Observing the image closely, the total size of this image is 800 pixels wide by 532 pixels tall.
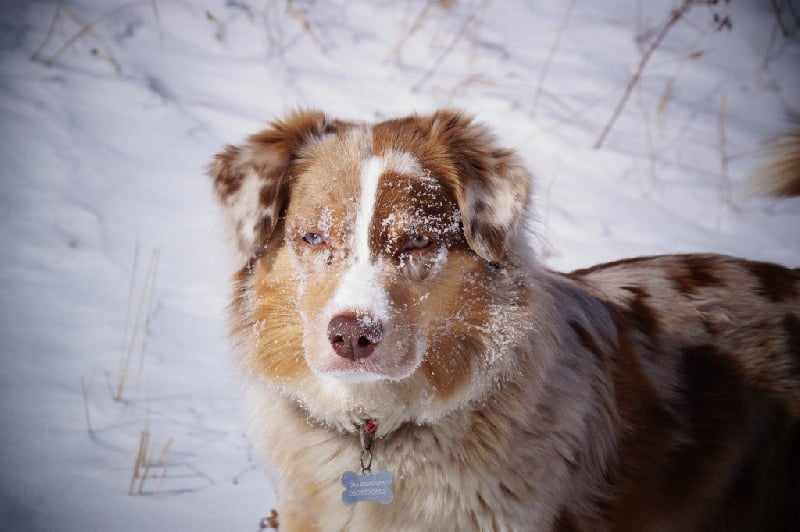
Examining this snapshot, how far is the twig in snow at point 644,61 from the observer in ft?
20.8

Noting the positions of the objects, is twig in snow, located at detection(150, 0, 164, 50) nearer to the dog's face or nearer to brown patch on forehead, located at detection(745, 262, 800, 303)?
the dog's face

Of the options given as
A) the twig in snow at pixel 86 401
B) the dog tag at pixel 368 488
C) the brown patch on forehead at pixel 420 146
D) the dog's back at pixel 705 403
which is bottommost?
the twig in snow at pixel 86 401

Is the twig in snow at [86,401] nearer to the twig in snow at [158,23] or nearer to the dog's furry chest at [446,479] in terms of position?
the dog's furry chest at [446,479]

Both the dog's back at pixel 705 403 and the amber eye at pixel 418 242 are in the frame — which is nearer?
the amber eye at pixel 418 242

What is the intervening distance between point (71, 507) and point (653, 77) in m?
6.50

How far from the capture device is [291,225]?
8.25ft

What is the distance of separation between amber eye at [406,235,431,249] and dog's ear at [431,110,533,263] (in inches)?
6.2

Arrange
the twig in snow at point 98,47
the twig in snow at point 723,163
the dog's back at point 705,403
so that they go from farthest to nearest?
the twig in snow at point 98,47 < the twig in snow at point 723,163 < the dog's back at point 705,403

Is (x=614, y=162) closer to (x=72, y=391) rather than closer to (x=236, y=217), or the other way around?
(x=236, y=217)

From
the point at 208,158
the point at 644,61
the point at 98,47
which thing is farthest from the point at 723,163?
the point at 98,47

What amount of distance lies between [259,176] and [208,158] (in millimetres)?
3356

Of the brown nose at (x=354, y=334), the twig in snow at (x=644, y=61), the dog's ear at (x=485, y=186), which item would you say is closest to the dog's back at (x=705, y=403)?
the dog's ear at (x=485, y=186)

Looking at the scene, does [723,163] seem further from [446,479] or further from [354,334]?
[354,334]

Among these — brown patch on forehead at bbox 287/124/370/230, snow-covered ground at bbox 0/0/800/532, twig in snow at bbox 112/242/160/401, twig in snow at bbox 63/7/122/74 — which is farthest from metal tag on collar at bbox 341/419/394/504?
twig in snow at bbox 63/7/122/74
